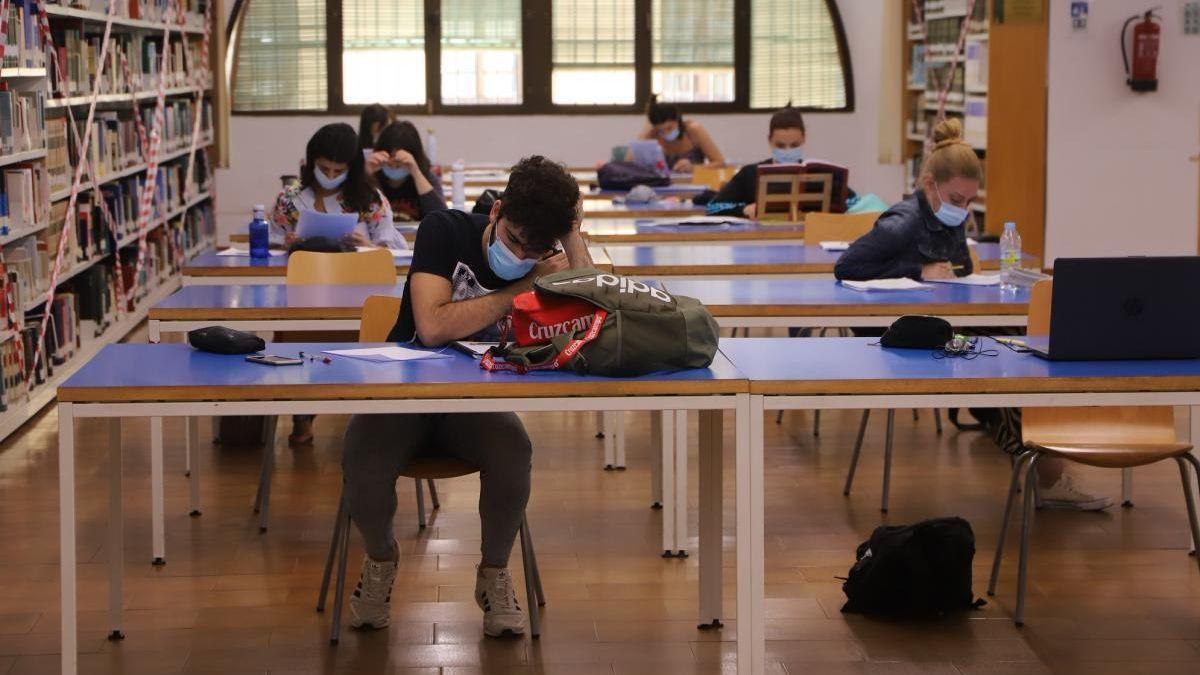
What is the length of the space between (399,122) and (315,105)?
597 centimetres

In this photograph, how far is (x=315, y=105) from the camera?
1203 cm

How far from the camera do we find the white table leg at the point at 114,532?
3.36m

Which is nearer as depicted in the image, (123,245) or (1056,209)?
(123,245)

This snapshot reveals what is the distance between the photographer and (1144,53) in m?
8.68

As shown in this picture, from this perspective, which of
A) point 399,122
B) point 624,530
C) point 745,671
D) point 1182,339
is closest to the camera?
point 745,671

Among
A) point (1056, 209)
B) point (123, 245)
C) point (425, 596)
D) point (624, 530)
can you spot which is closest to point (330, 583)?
point (425, 596)

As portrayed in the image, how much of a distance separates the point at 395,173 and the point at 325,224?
3.52 ft

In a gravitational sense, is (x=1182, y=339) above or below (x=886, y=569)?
above

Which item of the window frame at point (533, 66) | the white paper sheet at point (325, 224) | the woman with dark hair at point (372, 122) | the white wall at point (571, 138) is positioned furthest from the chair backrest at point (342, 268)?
the window frame at point (533, 66)

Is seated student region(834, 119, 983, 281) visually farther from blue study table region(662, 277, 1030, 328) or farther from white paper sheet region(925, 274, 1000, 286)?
blue study table region(662, 277, 1030, 328)

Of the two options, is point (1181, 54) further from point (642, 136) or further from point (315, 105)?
point (315, 105)

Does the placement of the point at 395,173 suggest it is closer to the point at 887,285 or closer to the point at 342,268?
the point at 342,268

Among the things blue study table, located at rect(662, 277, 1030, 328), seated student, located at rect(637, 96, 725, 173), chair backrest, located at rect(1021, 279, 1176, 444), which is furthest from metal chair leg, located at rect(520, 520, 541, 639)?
seated student, located at rect(637, 96, 725, 173)

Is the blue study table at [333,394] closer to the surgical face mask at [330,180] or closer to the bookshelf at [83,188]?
the surgical face mask at [330,180]
